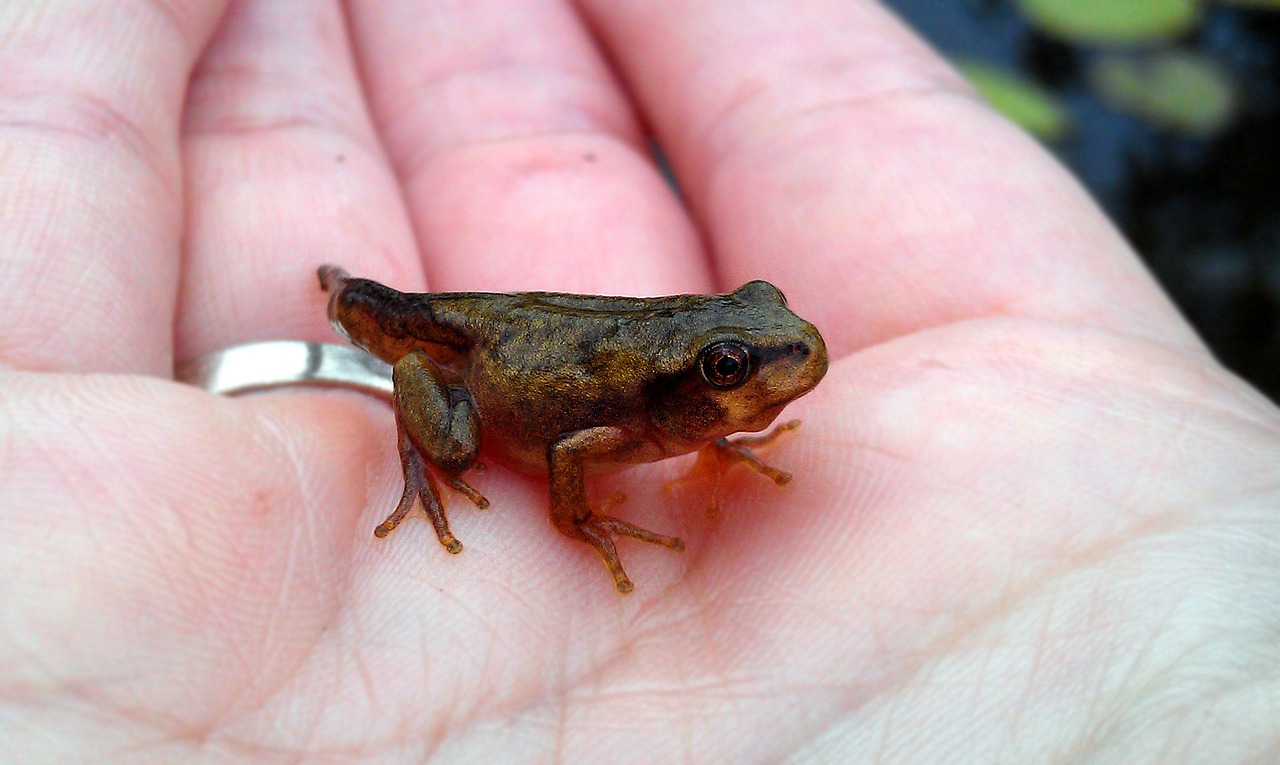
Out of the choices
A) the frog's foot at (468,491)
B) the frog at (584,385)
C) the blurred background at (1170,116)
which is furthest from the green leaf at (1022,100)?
the frog's foot at (468,491)

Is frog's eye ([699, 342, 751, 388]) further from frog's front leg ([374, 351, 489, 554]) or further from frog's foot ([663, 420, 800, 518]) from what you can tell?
frog's front leg ([374, 351, 489, 554])

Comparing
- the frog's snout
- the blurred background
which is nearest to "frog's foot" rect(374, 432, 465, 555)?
the frog's snout

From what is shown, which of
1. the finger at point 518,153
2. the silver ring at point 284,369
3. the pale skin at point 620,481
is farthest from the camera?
the finger at point 518,153

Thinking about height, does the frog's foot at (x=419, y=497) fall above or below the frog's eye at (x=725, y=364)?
below

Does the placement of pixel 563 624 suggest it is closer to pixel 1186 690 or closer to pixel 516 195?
pixel 1186 690

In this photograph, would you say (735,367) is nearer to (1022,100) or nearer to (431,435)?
(431,435)

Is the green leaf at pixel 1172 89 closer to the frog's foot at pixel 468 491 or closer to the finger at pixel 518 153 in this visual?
the finger at pixel 518 153
